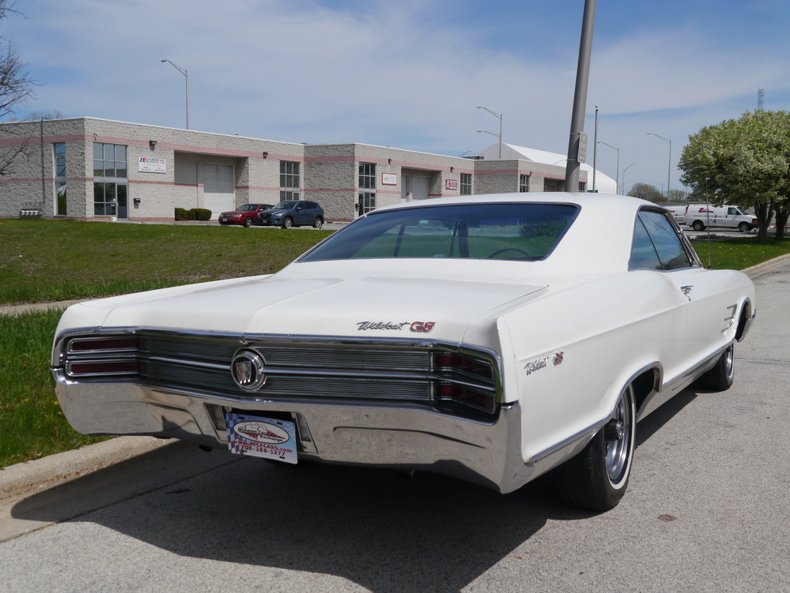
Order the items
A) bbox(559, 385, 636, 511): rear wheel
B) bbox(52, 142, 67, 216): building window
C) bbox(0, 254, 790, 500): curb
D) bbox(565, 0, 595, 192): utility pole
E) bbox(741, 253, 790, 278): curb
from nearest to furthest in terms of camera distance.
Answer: bbox(559, 385, 636, 511): rear wheel
bbox(0, 254, 790, 500): curb
bbox(565, 0, 595, 192): utility pole
bbox(741, 253, 790, 278): curb
bbox(52, 142, 67, 216): building window

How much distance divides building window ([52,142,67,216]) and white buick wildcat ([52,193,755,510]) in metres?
44.5

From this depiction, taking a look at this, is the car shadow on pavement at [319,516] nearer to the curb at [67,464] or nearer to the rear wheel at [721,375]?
the curb at [67,464]

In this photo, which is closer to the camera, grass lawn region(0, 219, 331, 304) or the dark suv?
grass lawn region(0, 219, 331, 304)

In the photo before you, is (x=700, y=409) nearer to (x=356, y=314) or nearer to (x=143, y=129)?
(x=356, y=314)

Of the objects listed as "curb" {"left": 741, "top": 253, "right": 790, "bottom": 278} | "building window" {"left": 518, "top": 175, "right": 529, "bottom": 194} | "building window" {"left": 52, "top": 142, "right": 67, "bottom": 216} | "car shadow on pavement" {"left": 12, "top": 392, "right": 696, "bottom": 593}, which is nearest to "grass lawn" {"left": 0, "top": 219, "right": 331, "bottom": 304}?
"car shadow on pavement" {"left": 12, "top": 392, "right": 696, "bottom": 593}

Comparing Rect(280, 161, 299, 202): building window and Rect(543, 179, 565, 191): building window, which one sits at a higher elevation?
Rect(543, 179, 565, 191): building window

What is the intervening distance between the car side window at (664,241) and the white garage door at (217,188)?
49.5 m

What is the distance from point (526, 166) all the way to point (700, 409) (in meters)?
63.6

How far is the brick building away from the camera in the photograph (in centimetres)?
4466

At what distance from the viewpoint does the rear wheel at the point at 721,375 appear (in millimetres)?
6452

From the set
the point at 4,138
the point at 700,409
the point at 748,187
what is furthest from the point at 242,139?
the point at 700,409

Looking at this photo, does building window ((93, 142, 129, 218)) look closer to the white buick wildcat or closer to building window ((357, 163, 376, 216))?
building window ((357, 163, 376, 216))

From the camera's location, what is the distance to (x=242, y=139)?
53.5 m

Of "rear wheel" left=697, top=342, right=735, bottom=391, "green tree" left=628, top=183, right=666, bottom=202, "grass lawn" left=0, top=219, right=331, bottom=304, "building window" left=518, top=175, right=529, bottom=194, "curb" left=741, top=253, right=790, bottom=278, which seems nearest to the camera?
"rear wheel" left=697, top=342, right=735, bottom=391
